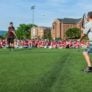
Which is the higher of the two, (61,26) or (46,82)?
(61,26)

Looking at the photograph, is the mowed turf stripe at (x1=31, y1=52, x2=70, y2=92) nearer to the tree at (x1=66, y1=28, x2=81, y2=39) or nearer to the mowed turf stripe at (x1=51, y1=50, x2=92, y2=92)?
the mowed turf stripe at (x1=51, y1=50, x2=92, y2=92)

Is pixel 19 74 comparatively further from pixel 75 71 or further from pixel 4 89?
pixel 4 89

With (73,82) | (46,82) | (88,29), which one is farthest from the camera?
(88,29)

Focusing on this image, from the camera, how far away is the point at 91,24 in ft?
35.9

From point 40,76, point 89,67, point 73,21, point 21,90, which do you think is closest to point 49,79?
point 40,76

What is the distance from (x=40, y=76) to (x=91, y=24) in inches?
94.0

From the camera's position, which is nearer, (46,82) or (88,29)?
(46,82)

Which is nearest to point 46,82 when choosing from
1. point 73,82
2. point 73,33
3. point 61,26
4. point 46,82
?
point 46,82

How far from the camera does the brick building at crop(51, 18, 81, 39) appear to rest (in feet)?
607

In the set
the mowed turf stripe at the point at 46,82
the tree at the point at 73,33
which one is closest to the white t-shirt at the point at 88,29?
the mowed turf stripe at the point at 46,82

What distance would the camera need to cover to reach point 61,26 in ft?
625

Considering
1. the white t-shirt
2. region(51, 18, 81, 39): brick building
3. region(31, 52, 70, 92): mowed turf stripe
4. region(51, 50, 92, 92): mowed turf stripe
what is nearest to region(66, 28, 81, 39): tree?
region(51, 18, 81, 39): brick building

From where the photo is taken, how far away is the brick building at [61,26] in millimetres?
185000

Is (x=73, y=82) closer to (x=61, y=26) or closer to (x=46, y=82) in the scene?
(x=46, y=82)
